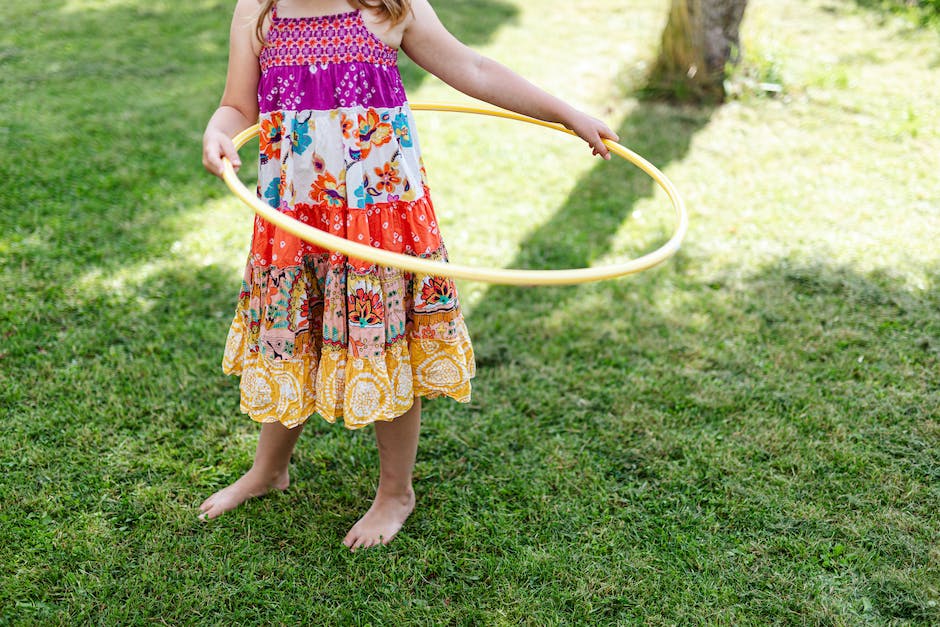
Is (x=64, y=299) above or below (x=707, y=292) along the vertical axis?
below

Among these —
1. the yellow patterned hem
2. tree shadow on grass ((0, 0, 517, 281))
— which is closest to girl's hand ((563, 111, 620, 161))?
the yellow patterned hem

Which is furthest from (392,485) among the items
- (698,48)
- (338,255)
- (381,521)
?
(698,48)

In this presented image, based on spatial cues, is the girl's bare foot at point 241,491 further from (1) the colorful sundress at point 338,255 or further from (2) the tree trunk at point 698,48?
(2) the tree trunk at point 698,48

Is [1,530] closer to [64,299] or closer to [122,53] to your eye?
[64,299]

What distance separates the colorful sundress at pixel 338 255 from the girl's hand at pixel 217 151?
0.29ft

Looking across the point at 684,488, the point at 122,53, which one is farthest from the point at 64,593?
the point at 122,53

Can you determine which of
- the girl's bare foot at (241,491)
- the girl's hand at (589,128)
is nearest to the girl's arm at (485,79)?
the girl's hand at (589,128)

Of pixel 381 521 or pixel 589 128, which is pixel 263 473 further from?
pixel 589 128

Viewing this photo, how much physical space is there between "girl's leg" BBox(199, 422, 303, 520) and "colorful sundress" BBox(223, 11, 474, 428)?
26cm

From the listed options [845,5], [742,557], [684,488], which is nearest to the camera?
[742,557]

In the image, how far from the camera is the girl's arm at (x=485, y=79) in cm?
198

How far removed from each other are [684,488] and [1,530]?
2.10 metres

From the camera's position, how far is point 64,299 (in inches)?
134

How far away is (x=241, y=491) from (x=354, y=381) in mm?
700
